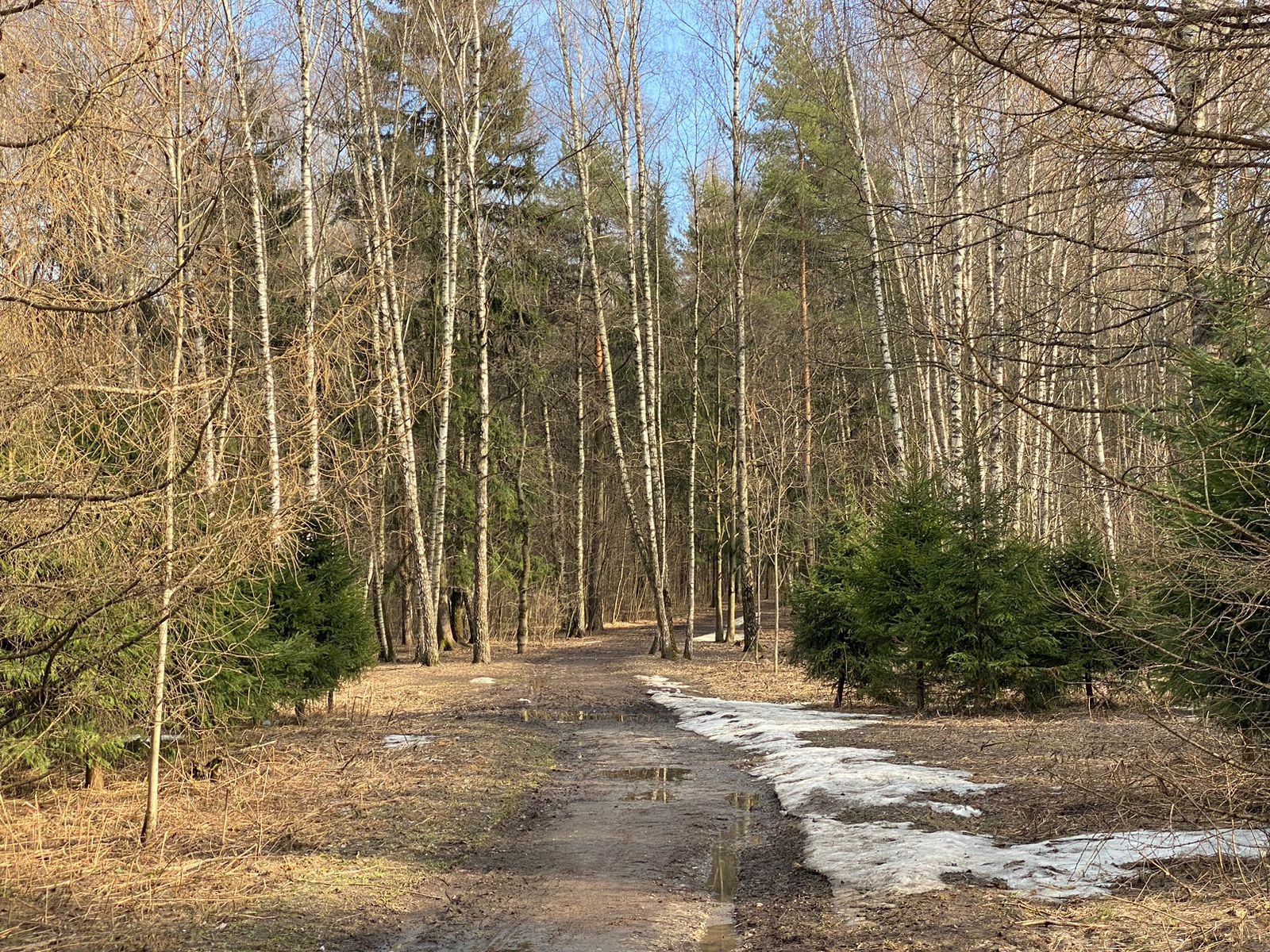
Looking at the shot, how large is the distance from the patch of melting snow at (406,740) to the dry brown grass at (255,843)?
168 mm

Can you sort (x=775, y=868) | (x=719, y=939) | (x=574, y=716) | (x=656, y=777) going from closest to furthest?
1. (x=719, y=939)
2. (x=775, y=868)
3. (x=656, y=777)
4. (x=574, y=716)

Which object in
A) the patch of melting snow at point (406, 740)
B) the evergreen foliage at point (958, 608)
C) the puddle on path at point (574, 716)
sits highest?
the evergreen foliage at point (958, 608)

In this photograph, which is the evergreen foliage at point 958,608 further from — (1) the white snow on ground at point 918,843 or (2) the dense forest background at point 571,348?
(1) the white snow on ground at point 918,843

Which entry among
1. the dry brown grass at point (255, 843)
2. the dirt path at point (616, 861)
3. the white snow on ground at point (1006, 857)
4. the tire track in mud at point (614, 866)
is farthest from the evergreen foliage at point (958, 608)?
the white snow on ground at point (1006, 857)

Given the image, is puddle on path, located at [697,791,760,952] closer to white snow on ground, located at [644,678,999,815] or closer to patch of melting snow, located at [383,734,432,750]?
white snow on ground, located at [644,678,999,815]

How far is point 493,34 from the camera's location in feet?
85.1

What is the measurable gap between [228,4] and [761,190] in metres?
18.8

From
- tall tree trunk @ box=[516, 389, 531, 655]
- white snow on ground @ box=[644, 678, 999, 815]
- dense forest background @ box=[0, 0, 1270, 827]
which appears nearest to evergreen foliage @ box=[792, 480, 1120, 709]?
dense forest background @ box=[0, 0, 1270, 827]

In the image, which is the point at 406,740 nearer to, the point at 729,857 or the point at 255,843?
the point at 255,843

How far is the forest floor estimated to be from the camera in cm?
488

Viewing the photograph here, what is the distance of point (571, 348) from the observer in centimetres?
3312

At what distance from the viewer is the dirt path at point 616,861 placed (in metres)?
5.34

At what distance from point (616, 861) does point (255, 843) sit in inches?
96.4

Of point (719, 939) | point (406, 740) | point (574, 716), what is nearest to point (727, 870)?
point (719, 939)
